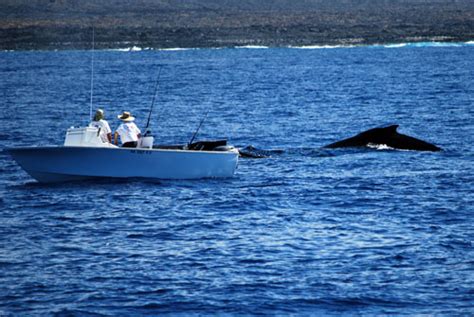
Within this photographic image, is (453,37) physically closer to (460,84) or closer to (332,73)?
(332,73)

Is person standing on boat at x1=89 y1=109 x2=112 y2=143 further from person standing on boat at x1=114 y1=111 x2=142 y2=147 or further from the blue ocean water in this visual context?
the blue ocean water

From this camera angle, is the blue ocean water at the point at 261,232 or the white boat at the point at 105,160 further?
the white boat at the point at 105,160

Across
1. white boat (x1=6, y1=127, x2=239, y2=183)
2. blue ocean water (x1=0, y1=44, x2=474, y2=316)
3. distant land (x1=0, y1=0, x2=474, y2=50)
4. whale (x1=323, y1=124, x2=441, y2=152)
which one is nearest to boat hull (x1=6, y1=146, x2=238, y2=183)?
white boat (x1=6, y1=127, x2=239, y2=183)

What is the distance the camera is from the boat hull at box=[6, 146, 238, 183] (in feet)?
83.8

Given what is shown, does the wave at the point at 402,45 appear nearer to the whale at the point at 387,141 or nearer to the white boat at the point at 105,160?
the whale at the point at 387,141


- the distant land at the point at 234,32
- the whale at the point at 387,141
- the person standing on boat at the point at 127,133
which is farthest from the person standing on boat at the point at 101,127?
the distant land at the point at 234,32

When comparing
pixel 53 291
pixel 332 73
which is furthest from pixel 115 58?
pixel 53 291

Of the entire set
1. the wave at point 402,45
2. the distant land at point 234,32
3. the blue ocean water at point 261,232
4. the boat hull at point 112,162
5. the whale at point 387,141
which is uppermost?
the distant land at point 234,32

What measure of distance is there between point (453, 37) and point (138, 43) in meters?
49.8

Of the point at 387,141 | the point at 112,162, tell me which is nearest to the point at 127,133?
the point at 112,162

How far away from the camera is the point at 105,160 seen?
25.7 m

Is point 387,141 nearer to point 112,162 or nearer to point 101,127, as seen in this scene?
point 112,162

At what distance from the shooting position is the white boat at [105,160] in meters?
25.5

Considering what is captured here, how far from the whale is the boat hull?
292 inches
